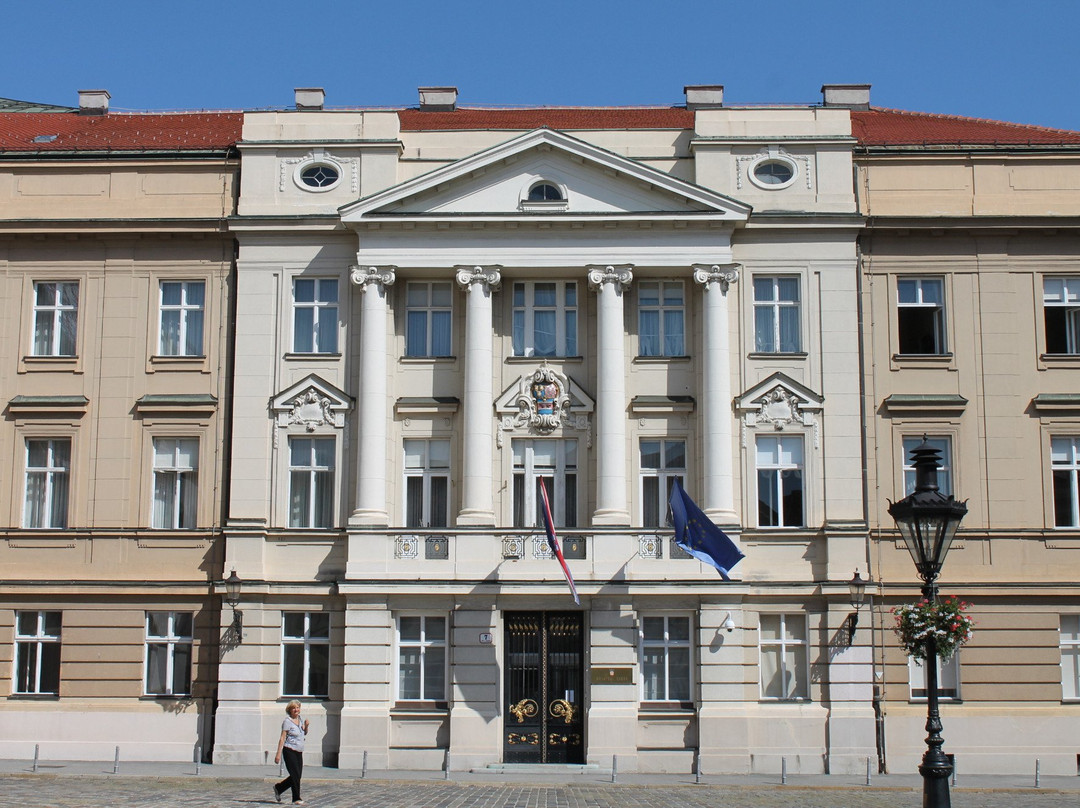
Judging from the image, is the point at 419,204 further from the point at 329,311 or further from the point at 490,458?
the point at 490,458

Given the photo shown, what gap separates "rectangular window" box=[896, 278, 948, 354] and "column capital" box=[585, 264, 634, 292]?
6.24 meters

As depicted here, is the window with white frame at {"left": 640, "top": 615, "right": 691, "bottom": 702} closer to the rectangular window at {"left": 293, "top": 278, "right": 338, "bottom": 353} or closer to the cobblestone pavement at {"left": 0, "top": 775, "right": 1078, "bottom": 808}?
the cobblestone pavement at {"left": 0, "top": 775, "right": 1078, "bottom": 808}

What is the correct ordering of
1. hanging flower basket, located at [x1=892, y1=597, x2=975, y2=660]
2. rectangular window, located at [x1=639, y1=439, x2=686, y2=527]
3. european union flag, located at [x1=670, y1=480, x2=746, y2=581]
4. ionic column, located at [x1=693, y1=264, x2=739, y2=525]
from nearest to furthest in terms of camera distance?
hanging flower basket, located at [x1=892, y1=597, x2=975, y2=660], european union flag, located at [x1=670, y1=480, x2=746, y2=581], ionic column, located at [x1=693, y1=264, x2=739, y2=525], rectangular window, located at [x1=639, y1=439, x2=686, y2=527]

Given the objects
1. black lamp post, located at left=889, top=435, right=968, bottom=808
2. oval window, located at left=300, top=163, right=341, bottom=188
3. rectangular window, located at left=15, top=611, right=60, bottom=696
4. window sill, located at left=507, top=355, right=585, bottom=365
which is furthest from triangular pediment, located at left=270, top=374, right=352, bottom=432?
black lamp post, located at left=889, top=435, right=968, bottom=808

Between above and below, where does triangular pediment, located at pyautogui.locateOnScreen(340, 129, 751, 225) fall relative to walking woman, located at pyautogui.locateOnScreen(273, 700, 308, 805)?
above

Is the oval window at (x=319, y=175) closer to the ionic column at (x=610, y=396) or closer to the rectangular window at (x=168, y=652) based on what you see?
the ionic column at (x=610, y=396)

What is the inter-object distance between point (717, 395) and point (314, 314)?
30.8 ft

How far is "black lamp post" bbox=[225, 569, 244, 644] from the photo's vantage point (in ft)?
99.8

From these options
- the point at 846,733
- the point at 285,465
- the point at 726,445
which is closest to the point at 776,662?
the point at 846,733


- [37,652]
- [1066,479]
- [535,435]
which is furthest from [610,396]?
[37,652]

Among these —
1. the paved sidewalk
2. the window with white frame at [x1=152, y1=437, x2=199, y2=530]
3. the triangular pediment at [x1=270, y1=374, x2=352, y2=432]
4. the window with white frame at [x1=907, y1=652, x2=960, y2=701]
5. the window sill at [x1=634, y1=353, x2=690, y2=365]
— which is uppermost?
the window sill at [x1=634, y1=353, x2=690, y2=365]

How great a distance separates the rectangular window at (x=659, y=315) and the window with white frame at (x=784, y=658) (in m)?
6.52

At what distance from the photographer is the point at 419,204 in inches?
1248

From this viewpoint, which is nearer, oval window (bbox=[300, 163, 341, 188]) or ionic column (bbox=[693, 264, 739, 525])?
ionic column (bbox=[693, 264, 739, 525])
